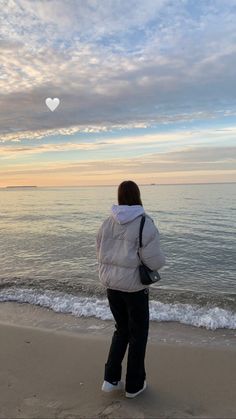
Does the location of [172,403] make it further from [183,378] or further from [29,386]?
[29,386]

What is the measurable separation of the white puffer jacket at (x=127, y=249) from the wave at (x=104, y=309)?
327 centimetres

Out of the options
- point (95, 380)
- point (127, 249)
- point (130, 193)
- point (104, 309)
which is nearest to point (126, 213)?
point (130, 193)

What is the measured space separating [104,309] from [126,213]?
4.15 meters

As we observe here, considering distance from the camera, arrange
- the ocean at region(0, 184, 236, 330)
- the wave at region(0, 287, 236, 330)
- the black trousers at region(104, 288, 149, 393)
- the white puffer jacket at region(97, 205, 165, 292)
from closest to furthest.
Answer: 1. the white puffer jacket at region(97, 205, 165, 292)
2. the black trousers at region(104, 288, 149, 393)
3. the wave at region(0, 287, 236, 330)
4. the ocean at region(0, 184, 236, 330)

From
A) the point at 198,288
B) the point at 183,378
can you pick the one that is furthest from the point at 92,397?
the point at 198,288

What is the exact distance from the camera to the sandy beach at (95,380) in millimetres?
3857

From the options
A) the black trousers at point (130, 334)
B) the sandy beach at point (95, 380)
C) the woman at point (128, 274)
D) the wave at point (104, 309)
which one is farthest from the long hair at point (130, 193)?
the wave at point (104, 309)

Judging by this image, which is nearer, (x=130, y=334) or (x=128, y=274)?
(x=128, y=274)

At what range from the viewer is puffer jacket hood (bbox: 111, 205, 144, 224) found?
3820 mm

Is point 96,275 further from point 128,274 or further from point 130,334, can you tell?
point 128,274

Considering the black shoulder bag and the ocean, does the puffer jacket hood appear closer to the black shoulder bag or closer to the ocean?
the black shoulder bag

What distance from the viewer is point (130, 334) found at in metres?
4.03

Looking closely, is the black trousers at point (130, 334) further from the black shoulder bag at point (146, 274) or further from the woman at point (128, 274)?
the black shoulder bag at point (146, 274)

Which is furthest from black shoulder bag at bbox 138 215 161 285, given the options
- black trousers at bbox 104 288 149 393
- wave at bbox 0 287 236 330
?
wave at bbox 0 287 236 330
